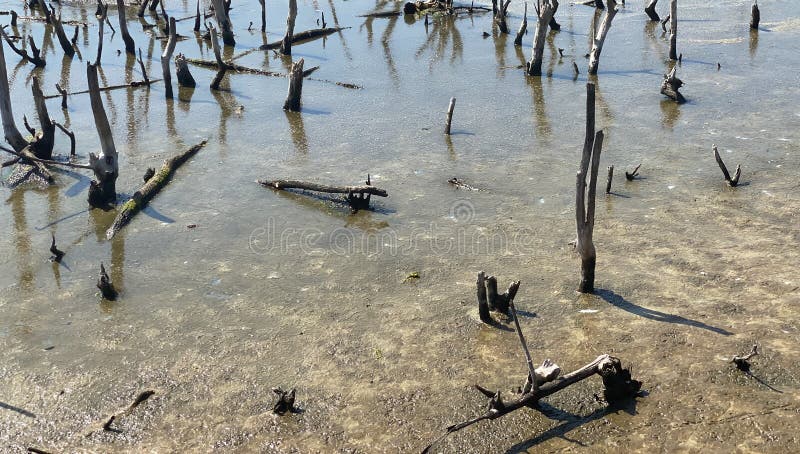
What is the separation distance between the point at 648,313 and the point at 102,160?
8.98 m

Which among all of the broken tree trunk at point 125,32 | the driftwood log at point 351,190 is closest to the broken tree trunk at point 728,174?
the driftwood log at point 351,190

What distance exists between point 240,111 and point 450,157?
5892 mm

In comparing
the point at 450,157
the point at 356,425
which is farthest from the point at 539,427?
the point at 450,157

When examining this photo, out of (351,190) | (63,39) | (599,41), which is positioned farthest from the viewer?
(63,39)

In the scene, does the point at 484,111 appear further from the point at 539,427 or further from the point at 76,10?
the point at 76,10

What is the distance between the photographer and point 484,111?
18125 mm

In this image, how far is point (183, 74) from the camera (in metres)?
20.9

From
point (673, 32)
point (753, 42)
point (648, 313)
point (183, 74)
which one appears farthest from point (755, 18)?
point (648, 313)

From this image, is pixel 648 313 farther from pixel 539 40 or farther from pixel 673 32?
pixel 673 32

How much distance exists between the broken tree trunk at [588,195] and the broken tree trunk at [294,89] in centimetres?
1013

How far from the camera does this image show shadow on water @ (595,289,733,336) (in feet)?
30.7

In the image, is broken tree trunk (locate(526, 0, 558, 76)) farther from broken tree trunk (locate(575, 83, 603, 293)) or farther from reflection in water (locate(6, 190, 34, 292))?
reflection in water (locate(6, 190, 34, 292))

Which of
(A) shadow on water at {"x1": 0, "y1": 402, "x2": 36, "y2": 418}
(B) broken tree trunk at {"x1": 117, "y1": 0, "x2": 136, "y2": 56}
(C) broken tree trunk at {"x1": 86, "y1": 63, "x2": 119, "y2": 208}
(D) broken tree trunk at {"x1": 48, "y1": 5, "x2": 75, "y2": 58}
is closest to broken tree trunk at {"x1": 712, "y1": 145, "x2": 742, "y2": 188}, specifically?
(C) broken tree trunk at {"x1": 86, "y1": 63, "x2": 119, "y2": 208}

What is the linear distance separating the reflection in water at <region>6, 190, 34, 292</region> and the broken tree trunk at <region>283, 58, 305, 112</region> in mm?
6264
